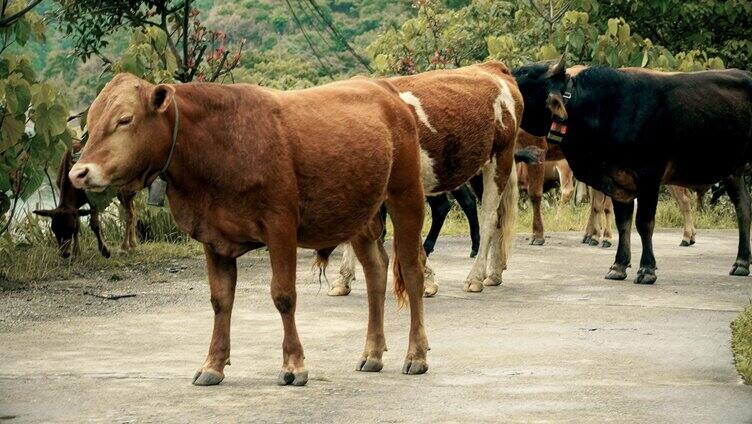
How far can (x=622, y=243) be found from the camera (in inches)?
533

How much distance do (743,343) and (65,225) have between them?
7420 millimetres

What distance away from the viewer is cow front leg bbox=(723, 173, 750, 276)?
1398 centimetres

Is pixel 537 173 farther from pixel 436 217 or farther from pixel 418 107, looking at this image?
pixel 418 107

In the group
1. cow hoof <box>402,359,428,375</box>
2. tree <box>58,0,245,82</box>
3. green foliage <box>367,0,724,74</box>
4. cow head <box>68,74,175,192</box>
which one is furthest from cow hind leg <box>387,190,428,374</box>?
green foliage <box>367,0,724,74</box>

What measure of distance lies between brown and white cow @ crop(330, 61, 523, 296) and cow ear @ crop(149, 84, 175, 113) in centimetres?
329

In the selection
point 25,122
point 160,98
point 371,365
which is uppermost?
point 160,98

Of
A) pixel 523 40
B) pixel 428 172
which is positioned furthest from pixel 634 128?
pixel 523 40

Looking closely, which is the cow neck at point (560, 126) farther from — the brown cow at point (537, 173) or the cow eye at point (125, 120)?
the cow eye at point (125, 120)

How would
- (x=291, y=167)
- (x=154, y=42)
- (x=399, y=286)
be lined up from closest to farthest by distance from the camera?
(x=291, y=167) → (x=399, y=286) → (x=154, y=42)

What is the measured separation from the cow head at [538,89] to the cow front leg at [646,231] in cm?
111

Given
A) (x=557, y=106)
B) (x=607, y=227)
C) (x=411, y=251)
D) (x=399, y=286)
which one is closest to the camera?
(x=411, y=251)

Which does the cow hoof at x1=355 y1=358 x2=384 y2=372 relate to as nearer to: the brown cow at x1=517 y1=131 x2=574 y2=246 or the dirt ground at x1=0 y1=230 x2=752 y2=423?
the dirt ground at x1=0 y1=230 x2=752 y2=423

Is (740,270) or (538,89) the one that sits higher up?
(538,89)

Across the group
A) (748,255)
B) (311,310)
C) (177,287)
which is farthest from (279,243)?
(748,255)
